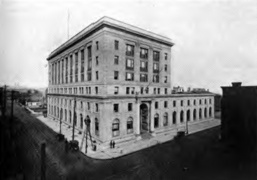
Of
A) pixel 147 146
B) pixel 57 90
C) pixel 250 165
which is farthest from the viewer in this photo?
pixel 57 90

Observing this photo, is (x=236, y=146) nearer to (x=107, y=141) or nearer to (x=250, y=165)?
(x=250, y=165)

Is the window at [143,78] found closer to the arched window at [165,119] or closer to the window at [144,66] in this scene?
the window at [144,66]

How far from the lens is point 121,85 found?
2575 cm

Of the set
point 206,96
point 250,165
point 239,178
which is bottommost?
point 239,178

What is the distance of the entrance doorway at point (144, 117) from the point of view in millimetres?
28694

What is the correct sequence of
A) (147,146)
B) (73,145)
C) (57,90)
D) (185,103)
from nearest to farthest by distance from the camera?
(73,145) → (147,146) → (185,103) → (57,90)

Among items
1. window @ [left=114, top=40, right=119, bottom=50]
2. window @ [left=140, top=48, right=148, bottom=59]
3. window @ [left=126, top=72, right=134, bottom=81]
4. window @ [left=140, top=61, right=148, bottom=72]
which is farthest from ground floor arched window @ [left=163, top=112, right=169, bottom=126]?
window @ [left=114, top=40, right=119, bottom=50]

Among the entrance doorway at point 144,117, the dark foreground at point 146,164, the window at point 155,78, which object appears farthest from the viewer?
the window at point 155,78

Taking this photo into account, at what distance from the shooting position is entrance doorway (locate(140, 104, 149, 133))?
94.1 ft

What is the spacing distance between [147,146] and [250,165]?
13.4m

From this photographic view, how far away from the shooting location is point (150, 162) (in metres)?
16.0

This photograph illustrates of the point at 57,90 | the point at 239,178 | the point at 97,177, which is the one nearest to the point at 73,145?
the point at 97,177

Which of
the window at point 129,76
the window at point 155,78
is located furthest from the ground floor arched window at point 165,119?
the window at point 129,76

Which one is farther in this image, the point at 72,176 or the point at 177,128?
the point at 177,128
